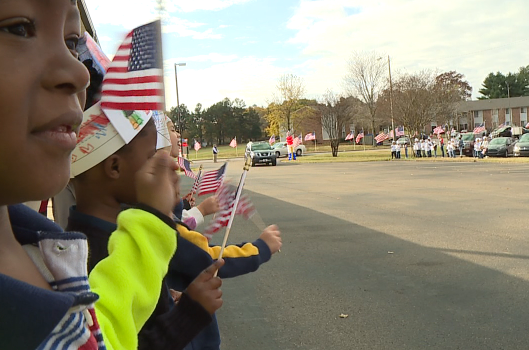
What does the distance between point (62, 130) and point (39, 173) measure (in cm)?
8

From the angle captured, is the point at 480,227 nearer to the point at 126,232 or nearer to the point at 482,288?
the point at 482,288

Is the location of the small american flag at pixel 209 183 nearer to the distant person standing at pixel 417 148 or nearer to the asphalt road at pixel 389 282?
the asphalt road at pixel 389 282

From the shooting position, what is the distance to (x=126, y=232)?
47.5 inches

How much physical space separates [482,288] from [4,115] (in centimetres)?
511

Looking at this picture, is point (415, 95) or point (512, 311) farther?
point (415, 95)

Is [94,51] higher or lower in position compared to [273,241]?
higher

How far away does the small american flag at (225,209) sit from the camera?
2.47 meters

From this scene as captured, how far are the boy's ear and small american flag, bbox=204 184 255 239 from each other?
67 cm

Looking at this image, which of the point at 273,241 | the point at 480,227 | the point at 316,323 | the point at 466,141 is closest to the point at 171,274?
the point at 273,241

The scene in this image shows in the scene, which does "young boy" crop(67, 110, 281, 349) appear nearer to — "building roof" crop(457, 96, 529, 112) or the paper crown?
the paper crown

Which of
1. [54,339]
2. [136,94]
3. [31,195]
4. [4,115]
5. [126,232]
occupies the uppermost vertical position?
[136,94]

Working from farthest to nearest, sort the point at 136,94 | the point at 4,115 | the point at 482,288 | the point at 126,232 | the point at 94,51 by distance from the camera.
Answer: the point at 482,288
the point at 94,51
the point at 136,94
the point at 126,232
the point at 4,115

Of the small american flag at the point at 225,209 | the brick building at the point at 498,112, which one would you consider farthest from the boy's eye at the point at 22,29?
the brick building at the point at 498,112

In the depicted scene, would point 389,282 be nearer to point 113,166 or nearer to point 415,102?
point 113,166
